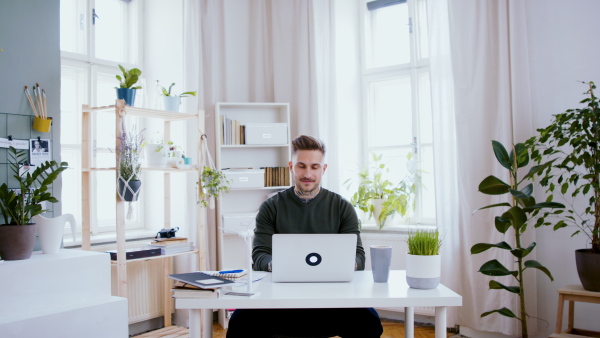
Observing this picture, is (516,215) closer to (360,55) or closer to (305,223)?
(305,223)

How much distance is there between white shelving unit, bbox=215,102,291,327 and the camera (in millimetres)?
4395

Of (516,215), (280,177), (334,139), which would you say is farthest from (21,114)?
(516,215)

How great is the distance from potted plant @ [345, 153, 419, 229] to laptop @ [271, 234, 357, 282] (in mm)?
2275

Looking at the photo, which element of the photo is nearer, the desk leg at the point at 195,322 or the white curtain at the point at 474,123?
the desk leg at the point at 195,322

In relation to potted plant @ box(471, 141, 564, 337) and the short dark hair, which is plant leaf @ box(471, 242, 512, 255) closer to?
potted plant @ box(471, 141, 564, 337)

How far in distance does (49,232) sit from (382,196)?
102 inches

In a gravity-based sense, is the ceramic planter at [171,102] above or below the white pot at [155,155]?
above

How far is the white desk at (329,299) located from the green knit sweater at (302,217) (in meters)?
0.57

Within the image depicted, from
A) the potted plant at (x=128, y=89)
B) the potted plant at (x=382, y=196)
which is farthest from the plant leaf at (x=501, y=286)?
the potted plant at (x=128, y=89)

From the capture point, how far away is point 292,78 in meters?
4.73

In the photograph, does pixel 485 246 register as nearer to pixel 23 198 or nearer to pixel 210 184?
pixel 210 184

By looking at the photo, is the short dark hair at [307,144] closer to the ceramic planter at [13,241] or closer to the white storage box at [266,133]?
the ceramic planter at [13,241]

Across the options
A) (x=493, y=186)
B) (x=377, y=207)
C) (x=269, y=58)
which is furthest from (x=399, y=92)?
(x=493, y=186)

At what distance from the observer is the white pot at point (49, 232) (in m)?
2.74
